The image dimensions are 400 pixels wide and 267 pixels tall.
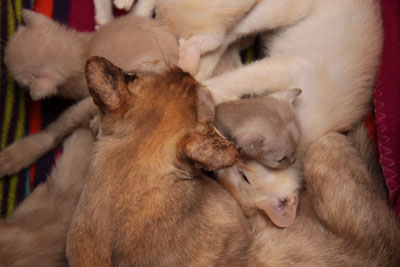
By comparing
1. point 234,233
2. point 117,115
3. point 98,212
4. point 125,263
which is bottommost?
point 234,233

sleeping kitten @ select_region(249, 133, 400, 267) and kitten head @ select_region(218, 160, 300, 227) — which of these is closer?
sleeping kitten @ select_region(249, 133, 400, 267)

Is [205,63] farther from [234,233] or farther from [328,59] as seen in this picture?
[234,233]

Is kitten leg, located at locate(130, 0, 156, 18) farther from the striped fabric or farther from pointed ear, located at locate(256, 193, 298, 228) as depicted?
pointed ear, located at locate(256, 193, 298, 228)

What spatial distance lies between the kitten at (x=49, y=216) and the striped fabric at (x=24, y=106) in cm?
19

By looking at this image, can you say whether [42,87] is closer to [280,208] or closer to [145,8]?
[145,8]

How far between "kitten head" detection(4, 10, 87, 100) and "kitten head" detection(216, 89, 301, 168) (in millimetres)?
887

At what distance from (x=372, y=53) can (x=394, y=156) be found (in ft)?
1.89

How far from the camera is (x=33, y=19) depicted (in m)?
2.40

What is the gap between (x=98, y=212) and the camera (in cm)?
161

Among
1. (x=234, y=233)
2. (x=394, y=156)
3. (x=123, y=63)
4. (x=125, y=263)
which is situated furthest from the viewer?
(x=123, y=63)

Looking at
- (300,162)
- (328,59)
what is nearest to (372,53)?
(328,59)

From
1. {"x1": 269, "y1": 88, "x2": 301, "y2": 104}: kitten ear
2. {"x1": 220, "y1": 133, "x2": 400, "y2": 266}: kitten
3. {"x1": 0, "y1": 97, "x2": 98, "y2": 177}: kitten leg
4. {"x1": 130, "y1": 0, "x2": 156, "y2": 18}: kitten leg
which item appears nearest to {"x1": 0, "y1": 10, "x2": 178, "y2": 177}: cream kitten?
{"x1": 0, "y1": 97, "x2": 98, "y2": 177}: kitten leg

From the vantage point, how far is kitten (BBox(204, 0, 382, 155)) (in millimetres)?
2289

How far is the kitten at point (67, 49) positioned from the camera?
7.52 ft
